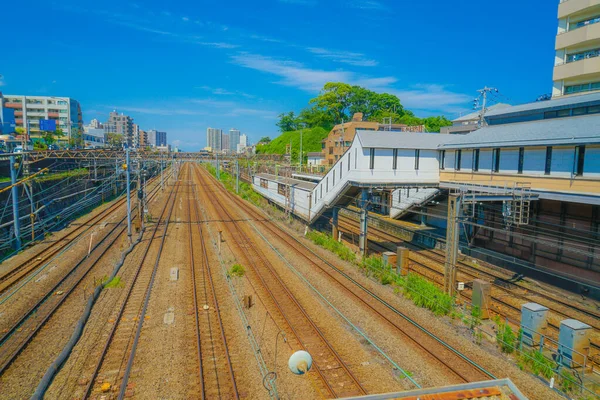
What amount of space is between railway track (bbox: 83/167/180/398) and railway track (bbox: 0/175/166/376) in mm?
2135

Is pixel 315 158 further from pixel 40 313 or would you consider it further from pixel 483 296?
pixel 40 313

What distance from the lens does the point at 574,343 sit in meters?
9.84

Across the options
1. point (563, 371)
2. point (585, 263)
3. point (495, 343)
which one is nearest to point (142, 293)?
point (495, 343)

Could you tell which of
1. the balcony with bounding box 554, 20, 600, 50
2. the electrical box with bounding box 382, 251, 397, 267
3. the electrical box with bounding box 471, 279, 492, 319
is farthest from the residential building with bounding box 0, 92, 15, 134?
the balcony with bounding box 554, 20, 600, 50

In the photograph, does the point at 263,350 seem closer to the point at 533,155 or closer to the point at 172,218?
the point at 533,155

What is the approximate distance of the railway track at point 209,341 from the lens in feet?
30.1

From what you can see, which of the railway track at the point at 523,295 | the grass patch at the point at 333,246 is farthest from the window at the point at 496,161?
the grass patch at the point at 333,246

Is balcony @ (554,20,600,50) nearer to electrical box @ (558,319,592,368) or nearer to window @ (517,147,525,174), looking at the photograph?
window @ (517,147,525,174)

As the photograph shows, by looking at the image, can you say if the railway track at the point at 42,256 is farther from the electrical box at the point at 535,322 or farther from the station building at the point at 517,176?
the electrical box at the point at 535,322

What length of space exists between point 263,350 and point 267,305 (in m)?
3.43

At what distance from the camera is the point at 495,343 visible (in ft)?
37.6

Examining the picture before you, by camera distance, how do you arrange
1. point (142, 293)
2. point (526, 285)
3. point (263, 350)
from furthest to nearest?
1. point (526, 285)
2. point (142, 293)
3. point (263, 350)

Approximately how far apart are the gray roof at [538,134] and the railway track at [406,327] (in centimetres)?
904

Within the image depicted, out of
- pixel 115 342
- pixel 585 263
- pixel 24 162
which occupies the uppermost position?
pixel 24 162
